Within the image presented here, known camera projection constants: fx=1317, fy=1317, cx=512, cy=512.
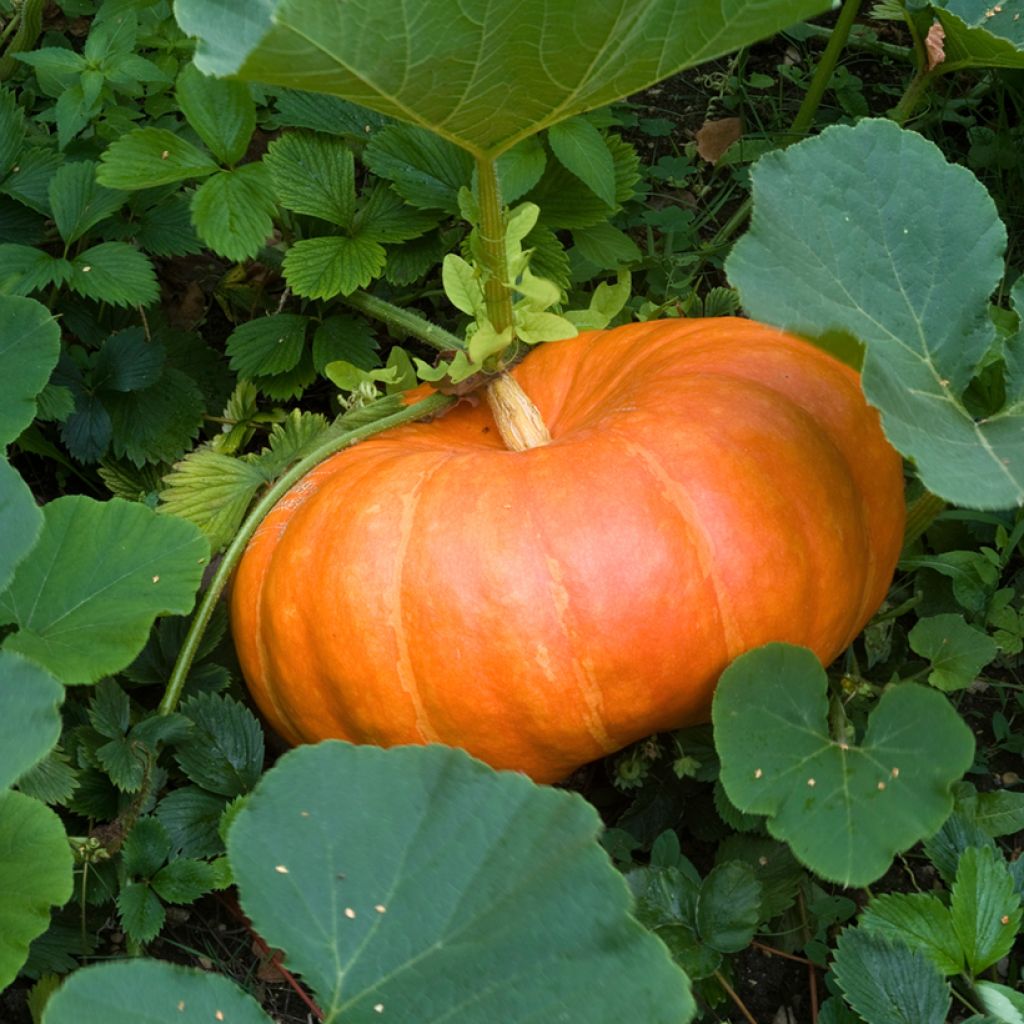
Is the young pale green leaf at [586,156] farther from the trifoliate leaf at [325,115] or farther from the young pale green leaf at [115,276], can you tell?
the young pale green leaf at [115,276]

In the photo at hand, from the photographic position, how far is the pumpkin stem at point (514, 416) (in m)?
1.83

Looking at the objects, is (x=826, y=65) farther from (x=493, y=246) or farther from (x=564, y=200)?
(x=493, y=246)

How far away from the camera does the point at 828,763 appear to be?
149cm

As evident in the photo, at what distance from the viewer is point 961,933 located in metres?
1.53

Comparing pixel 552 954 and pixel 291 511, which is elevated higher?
pixel 552 954

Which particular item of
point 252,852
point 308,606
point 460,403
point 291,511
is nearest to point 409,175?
point 460,403

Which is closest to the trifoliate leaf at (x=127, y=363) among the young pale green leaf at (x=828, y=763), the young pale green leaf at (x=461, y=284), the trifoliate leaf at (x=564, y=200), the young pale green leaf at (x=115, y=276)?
the young pale green leaf at (x=115, y=276)

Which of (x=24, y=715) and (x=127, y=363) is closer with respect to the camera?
(x=24, y=715)

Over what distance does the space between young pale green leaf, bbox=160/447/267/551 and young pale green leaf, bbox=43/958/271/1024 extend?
3.02ft

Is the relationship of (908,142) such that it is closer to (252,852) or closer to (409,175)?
(409,175)

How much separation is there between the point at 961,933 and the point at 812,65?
2144 mm

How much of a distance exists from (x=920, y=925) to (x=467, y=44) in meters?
1.12

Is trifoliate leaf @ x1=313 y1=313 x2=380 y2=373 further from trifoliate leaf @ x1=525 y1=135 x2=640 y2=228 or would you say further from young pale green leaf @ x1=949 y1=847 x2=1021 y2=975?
young pale green leaf @ x1=949 y1=847 x2=1021 y2=975

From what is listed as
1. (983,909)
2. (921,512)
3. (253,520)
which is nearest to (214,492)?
(253,520)
